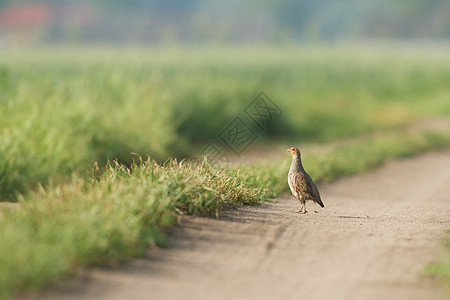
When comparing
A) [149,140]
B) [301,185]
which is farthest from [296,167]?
[149,140]

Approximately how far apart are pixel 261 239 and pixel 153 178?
1.31 meters

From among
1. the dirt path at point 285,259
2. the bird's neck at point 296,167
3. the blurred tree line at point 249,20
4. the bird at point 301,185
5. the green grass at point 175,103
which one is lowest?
the dirt path at point 285,259

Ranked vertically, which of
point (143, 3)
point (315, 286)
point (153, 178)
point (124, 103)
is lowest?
point (315, 286)

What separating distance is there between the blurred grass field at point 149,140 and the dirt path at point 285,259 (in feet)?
0.88

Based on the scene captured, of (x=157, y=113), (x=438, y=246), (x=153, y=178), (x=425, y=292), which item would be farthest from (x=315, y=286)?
(x=157, y=113)

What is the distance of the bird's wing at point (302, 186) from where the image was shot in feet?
25.3

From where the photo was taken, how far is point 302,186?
25.3 ft

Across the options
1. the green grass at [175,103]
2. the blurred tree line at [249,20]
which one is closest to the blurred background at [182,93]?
the green grass at [175,103]

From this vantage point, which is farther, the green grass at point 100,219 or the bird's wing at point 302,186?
the bird's wing at point 302,186

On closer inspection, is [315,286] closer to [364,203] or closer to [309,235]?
[309,235]

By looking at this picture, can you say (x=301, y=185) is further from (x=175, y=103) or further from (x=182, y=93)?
(x=182, y=93)

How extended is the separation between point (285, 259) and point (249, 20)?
5143 centimetres

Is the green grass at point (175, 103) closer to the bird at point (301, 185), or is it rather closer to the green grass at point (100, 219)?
the green grass at point (100, 219)

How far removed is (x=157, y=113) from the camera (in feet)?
47.9
